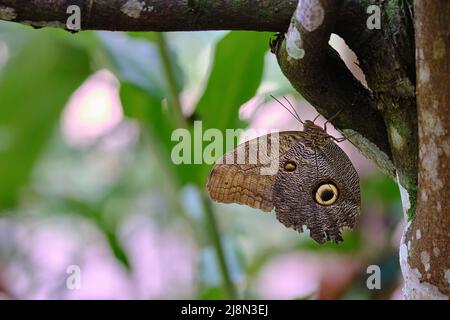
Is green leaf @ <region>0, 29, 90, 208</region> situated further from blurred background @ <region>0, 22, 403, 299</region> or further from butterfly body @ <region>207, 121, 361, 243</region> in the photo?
butterfly body @ <region>207, 121, 361, 243</region>

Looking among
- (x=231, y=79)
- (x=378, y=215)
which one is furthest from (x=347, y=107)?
(x=378, y=215)

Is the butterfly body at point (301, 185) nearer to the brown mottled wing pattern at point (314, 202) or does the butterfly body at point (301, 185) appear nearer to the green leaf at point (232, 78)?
the brown mottled wing pattern at point (314, 202)

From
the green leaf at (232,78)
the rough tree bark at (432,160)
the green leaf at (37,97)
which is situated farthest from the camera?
the green leaf at (37,97)

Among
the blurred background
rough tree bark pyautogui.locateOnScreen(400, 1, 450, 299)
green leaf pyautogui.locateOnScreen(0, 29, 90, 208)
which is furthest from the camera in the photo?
green leaf pyautogui.locateOnScreen(0, 29, 90, 208)

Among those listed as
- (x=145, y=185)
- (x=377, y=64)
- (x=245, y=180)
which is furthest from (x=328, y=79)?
(x=145, y=185)

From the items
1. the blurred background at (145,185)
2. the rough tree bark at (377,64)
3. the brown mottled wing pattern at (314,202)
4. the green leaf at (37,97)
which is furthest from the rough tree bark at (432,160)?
the green leaf at (37,97)

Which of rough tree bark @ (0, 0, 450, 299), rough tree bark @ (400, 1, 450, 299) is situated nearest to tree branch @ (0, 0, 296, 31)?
rough tree bark @ (0, 0, 450, 299)

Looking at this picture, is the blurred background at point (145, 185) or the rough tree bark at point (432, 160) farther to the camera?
the blurred background at point (145, 185)

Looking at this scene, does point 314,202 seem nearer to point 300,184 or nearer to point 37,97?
point 300,184
